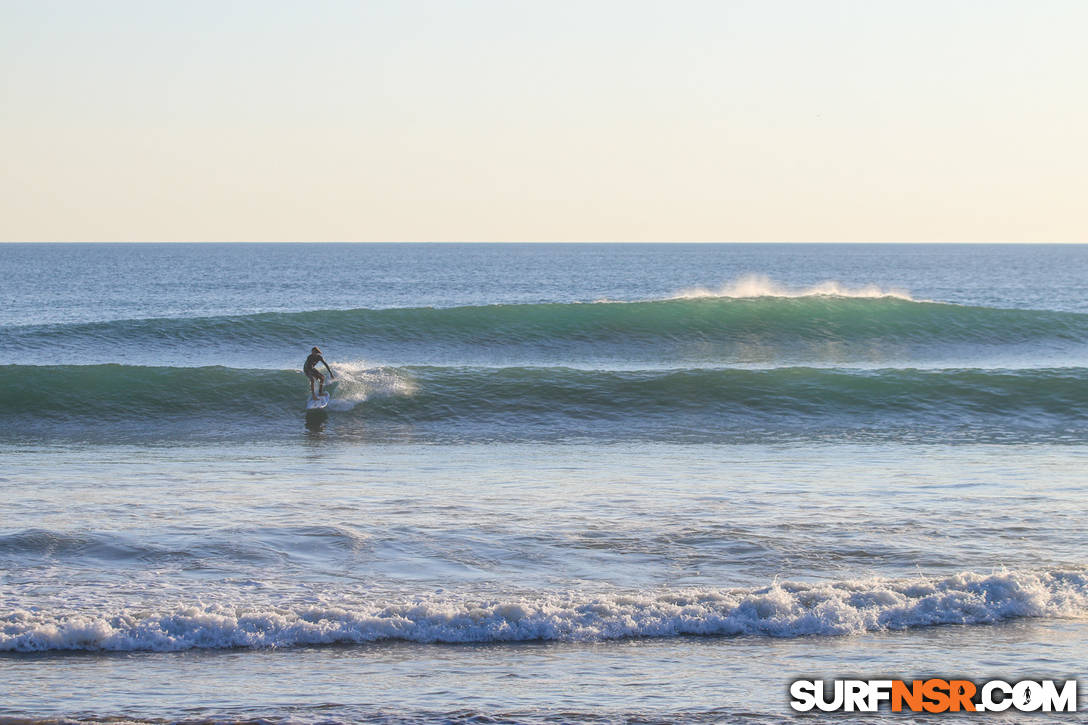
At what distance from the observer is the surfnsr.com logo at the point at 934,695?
6395 mm

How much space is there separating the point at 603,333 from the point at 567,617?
23127 mm

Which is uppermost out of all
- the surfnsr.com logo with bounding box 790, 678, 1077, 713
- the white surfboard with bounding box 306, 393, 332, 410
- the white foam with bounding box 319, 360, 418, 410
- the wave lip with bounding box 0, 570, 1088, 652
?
the white foam with bounding box 319, 360, 418, 410

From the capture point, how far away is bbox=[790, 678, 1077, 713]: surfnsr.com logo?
639cm

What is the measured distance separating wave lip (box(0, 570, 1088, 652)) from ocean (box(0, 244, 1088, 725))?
2 cm

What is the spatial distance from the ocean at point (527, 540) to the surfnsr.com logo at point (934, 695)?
0.13 m

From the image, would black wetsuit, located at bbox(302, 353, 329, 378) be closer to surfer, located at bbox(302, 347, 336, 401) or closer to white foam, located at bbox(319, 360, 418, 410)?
surfer, located at bbox(302, 347, 336, 401)

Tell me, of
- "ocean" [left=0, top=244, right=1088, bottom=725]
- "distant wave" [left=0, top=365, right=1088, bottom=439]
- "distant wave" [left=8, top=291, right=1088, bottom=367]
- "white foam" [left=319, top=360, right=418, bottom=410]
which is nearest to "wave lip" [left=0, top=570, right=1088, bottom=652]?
"ocean" [left=0, top=244, right=1088, bottom=725]

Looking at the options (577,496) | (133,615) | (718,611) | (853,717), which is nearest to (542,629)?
(718,611)

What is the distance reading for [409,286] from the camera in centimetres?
7800

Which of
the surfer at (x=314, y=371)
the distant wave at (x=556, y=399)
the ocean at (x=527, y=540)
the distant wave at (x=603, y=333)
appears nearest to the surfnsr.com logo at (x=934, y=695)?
the ocean at (x=527, y=540)

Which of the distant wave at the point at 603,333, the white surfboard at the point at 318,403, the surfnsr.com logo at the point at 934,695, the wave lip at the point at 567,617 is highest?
the distant wave at the point at 603,333

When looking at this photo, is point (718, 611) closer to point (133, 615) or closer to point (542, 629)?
point (542, 629)

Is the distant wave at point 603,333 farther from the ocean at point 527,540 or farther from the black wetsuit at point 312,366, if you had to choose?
the black wetsuit at point 312,366

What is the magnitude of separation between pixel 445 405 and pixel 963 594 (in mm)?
13200
